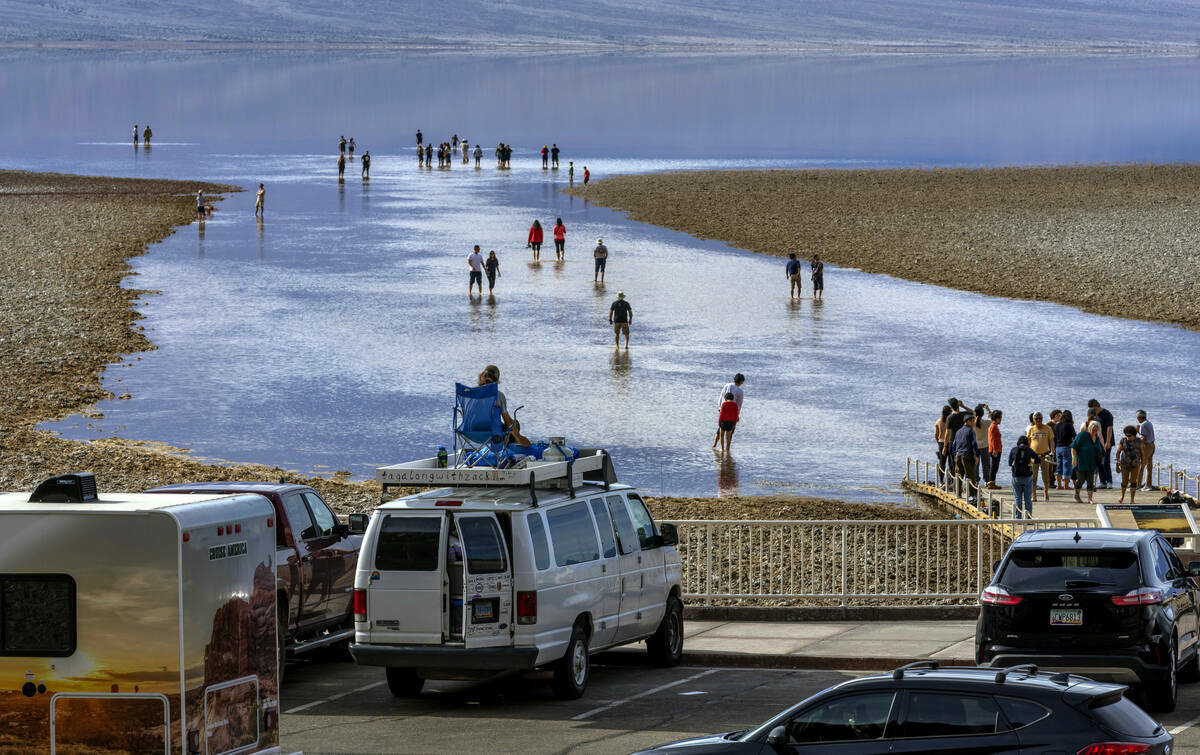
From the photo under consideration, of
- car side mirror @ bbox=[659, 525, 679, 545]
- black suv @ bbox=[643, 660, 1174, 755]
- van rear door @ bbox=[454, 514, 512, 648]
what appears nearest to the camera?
black suv @ bbox=[643, 660, 1174, 755]

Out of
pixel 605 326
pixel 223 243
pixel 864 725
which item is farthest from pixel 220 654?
pixel 223 243

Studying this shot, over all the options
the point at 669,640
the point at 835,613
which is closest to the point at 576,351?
the point at 835,613

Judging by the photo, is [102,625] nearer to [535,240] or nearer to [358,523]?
[358,523]

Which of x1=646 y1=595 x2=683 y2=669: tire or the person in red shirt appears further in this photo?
the person in red shirt

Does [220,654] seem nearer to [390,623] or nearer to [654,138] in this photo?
[390,623]

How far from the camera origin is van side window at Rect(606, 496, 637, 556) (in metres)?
15.8

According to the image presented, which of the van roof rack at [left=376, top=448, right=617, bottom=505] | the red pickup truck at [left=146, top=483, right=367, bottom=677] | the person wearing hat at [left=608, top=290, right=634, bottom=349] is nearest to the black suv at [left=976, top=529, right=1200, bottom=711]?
the van roof rack at [left=376, top=448, right=617, bottom=505]

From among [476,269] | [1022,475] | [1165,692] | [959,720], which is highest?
[476,269]

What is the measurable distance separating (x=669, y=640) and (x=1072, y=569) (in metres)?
4.31

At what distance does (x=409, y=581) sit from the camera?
14289mm

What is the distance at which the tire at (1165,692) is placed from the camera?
1354cm

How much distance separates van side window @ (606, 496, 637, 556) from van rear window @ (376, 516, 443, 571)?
205 cm

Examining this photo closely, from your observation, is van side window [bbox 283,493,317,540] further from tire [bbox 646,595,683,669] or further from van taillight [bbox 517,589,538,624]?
tire [bbox 646,595,683,669]

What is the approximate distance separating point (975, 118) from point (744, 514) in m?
161
